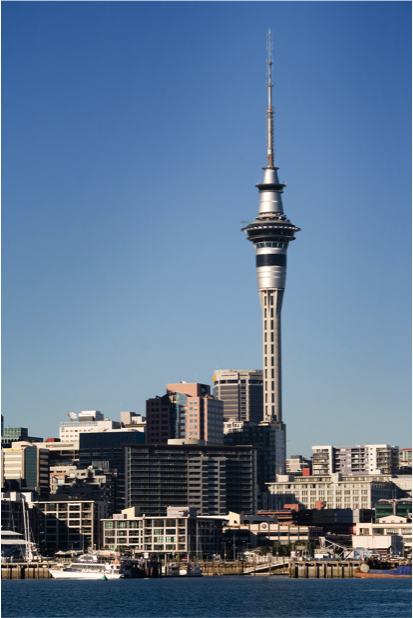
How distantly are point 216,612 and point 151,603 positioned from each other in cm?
2031

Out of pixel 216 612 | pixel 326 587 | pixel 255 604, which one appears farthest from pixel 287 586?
pixel 216 612

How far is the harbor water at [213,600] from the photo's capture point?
133 meters

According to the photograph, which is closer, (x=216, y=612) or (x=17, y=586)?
(x=216, y=612)

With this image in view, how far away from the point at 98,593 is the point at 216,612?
45.4m

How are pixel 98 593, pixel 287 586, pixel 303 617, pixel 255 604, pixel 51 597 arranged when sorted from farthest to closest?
pixel 287 586 → pixel 98 593 → pixel 51 597 → pixel 255 604 → pixel 303 617

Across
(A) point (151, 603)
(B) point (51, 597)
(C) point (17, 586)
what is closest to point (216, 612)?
(A) point (151, 603)

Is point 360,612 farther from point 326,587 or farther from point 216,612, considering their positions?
point 326,587

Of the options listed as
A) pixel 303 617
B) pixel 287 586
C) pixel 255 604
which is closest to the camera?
pixel 303 617

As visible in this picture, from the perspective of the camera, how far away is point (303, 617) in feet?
422

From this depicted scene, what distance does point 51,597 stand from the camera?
16412 centimetres

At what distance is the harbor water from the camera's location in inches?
5236

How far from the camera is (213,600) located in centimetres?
15588

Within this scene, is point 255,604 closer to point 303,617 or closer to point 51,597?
point 303,617

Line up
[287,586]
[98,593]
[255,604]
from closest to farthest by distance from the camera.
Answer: [255,604] → [98,593] → [287,586]
